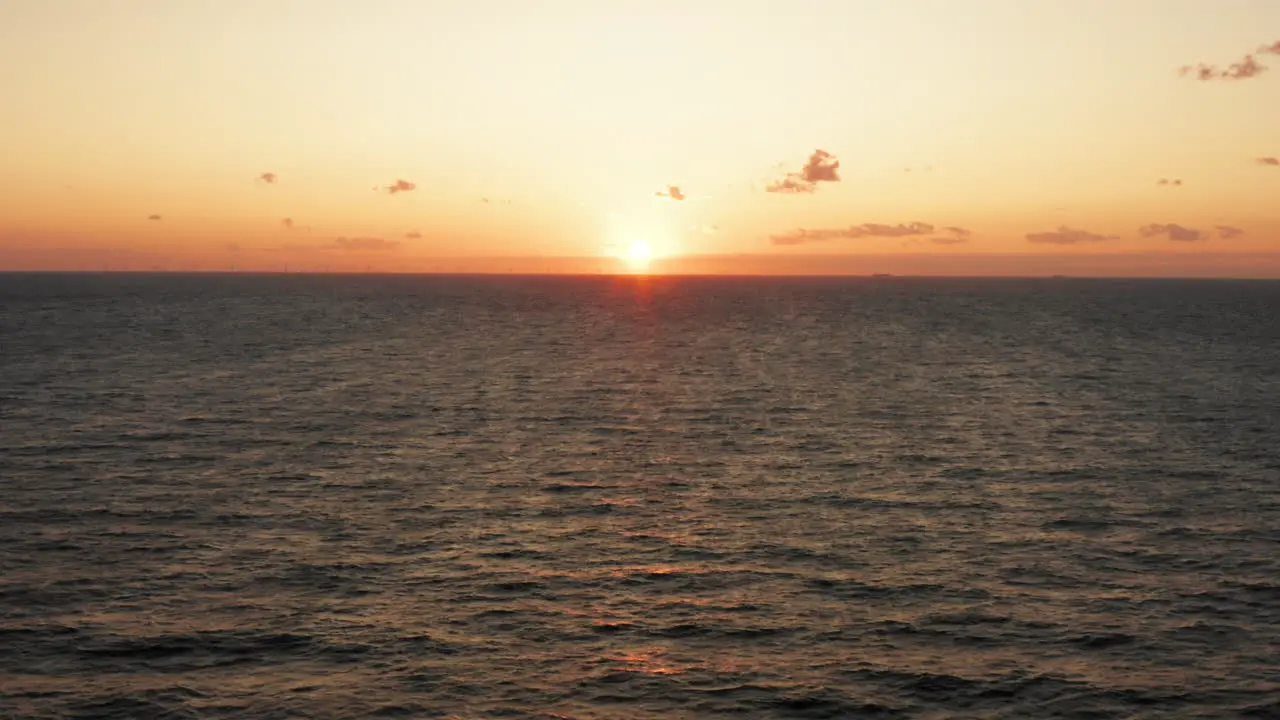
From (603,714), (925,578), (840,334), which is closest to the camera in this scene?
(603,714)

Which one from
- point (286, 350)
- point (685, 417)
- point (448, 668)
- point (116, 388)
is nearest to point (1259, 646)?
point (448, 668)

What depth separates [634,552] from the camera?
4497cm

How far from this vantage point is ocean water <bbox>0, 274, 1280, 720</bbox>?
3164 cm

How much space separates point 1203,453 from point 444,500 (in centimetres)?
4715

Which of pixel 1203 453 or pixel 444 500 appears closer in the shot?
pixel 444 500

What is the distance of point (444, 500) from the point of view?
53750mm

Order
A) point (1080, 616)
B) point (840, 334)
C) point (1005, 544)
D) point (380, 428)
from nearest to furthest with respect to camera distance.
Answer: point (1080, 616) → point (1005, 544) → point (380, 428) → point (840, 334)

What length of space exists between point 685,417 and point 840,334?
98642 mm

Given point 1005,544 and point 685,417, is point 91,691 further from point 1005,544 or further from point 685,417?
point 685,417

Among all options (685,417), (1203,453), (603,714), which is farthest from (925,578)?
(685,417)

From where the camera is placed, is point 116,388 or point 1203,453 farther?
point 116,388

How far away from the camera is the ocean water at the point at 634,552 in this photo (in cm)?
3164

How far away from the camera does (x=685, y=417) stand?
82438 millimetres

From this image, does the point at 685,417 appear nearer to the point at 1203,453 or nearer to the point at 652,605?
the point at 1203,453
